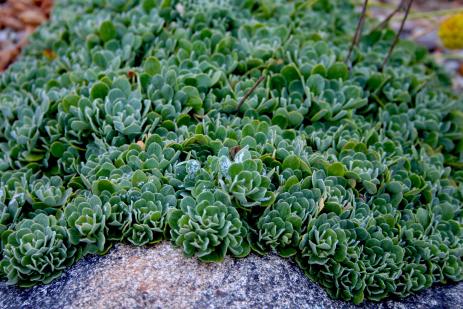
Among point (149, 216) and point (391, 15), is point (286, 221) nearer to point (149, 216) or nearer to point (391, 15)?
point (149, 216)

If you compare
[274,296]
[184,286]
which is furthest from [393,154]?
[184,286]

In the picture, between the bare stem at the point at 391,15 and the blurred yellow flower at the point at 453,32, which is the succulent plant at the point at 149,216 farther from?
the blurred yellow flower at the point at 453,32

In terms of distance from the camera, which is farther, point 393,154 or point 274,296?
point 393,154

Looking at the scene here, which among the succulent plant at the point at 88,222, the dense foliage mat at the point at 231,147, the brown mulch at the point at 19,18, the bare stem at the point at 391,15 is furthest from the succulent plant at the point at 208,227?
the brown mulch at the point at 19,18

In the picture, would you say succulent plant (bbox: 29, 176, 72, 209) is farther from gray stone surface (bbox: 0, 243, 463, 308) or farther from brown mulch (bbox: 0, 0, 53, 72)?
brown mulch (bbox: 0, 0, 53, 72)

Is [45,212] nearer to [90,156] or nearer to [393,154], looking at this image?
[90,156]

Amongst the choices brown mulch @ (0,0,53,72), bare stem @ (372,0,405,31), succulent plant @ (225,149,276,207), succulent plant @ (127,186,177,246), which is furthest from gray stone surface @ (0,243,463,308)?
brown mulch @ (0,0,53,72)
